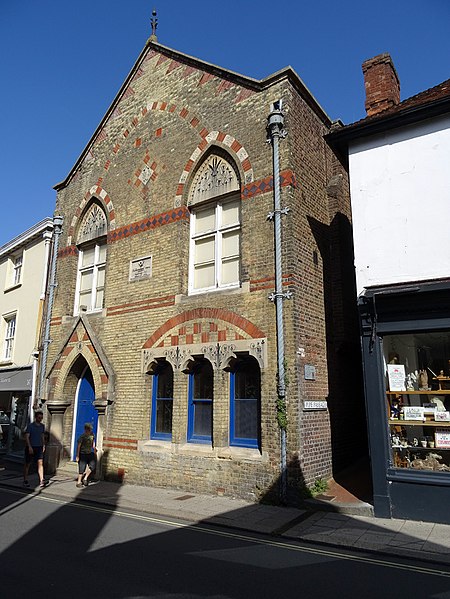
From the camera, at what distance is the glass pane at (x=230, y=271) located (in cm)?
1089

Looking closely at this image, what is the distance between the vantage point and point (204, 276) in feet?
37.9

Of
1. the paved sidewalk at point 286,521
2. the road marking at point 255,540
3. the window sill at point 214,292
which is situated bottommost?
the road marking at point 255,540

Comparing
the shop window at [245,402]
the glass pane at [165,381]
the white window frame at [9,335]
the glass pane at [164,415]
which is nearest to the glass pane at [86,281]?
the glass pane at [165,381]

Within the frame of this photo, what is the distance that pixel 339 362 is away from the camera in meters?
11.2

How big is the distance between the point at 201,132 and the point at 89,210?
5147 mm

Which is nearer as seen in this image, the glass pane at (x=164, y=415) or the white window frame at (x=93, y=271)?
the glass pane at (x=164, y=415)

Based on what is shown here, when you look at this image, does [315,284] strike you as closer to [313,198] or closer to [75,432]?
[313,198]

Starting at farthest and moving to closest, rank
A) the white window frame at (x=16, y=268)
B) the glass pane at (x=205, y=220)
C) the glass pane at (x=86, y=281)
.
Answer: the white window frame at (x=16, y=268) → the glass pane at (x=86, y=281) → the glass pane at (x=205, y=220)

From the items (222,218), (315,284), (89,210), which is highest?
(89,210)

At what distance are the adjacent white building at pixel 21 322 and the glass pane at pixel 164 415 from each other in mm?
5687

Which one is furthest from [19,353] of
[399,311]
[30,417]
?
[399,311]

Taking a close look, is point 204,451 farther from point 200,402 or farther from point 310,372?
point 310,372

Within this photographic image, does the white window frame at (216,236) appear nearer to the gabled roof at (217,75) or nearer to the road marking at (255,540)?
the gabled roof at (217,75)

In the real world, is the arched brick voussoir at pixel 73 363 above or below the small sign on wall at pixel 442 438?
above
